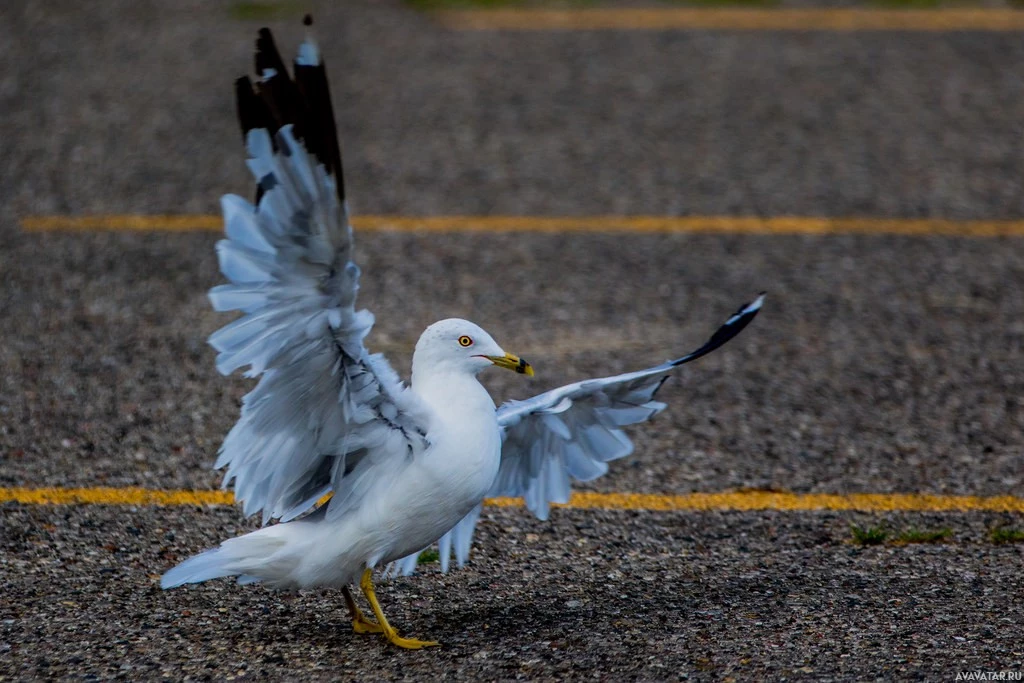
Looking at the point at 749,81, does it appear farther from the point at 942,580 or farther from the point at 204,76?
the point at 942,580

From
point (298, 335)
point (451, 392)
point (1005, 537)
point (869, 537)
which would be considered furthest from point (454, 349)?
point (1005, 537)

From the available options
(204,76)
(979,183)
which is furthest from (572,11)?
(979,183)

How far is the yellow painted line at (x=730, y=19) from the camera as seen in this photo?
11.0 metres

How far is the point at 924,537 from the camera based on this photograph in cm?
457

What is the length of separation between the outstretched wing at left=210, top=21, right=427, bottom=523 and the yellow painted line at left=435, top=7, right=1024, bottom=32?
7777 mm

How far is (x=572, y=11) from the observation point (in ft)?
37.3

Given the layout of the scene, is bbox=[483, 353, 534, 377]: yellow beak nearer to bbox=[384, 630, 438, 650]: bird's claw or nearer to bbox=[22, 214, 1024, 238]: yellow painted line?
bbox=[384, 630, 438, 650]: bird's claw

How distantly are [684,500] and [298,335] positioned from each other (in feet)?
6.61

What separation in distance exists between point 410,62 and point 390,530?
281 inches

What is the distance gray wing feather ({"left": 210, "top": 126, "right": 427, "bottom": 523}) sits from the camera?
10.9 ft

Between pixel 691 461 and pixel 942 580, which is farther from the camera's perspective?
pixel 691 461

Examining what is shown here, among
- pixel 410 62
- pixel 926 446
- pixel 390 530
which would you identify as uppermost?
pixel 410 62

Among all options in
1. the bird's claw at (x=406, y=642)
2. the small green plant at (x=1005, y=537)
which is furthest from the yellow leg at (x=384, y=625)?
the small green plant at (x=1005, y=537)

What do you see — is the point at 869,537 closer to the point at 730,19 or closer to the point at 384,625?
the point at 384,625
